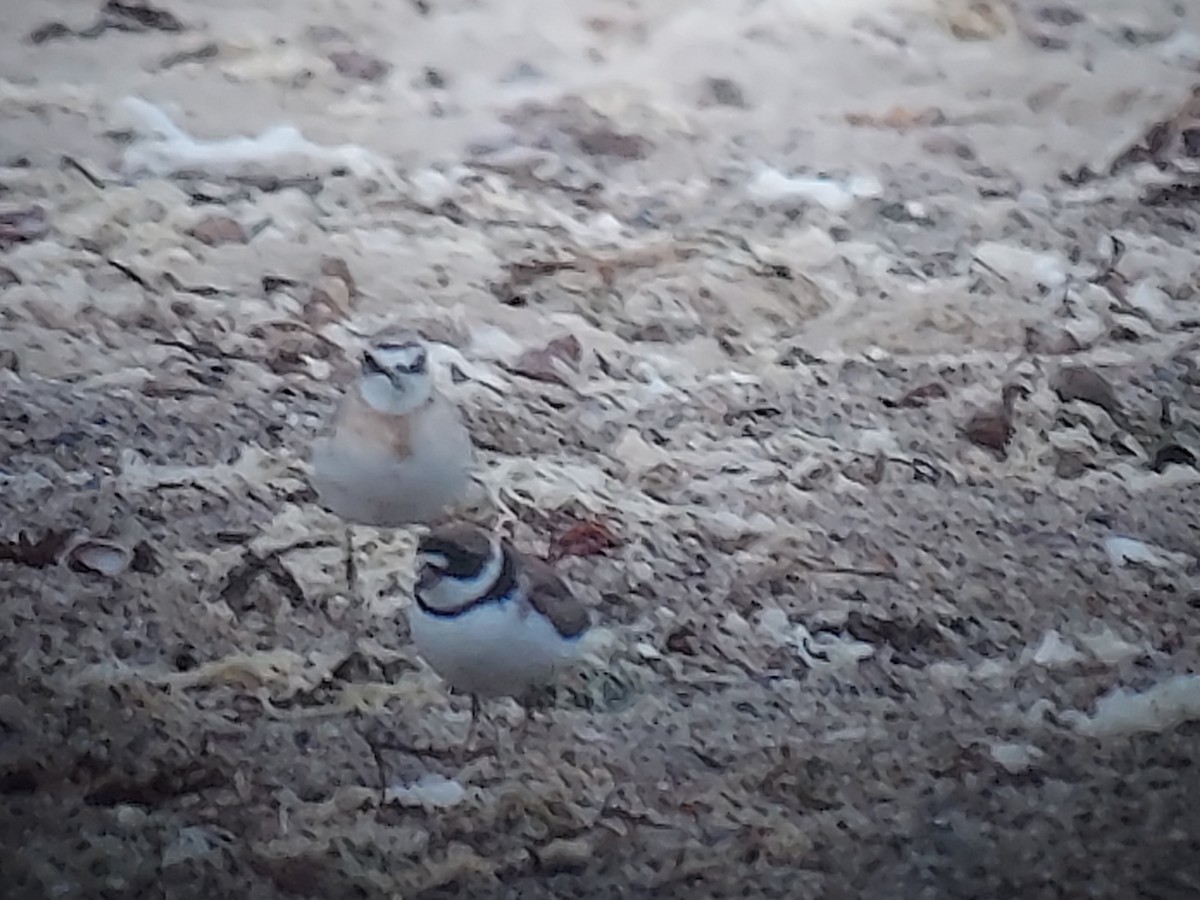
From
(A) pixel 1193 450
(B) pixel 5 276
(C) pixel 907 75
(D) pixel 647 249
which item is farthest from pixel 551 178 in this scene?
(A) pixel 1193 450

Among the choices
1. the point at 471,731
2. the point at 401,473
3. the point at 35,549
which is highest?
the point at 401,473

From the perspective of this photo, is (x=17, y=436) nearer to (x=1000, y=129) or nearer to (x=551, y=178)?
(x=551, y=178)

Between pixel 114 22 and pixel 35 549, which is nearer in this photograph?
pixel 114 22

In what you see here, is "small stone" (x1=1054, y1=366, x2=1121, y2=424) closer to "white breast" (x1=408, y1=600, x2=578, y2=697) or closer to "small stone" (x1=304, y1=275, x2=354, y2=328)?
"white breast" (x1=408, y1=600, x2=578, y2=697)

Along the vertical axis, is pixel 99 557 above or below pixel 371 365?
below

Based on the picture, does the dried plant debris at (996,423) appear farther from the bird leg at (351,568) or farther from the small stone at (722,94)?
the bird leg at (351,568)

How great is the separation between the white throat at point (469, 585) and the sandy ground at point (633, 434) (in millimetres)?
29

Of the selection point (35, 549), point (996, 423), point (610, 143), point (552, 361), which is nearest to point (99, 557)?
point (35, 549)

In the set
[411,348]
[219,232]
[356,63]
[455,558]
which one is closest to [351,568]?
[455,558]

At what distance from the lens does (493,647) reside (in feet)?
3.82

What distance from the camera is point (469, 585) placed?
3.80 ft

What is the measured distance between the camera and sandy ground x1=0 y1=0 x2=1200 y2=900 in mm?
1062

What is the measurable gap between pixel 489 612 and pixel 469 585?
0.10 ft

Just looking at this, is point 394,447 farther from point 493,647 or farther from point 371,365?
point 493,647
